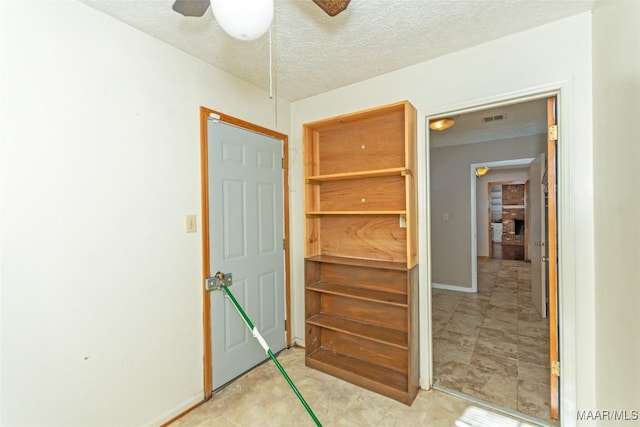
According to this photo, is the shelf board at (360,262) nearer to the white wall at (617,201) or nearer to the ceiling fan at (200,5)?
the white wall at (617,201)

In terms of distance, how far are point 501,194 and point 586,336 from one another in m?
8.82

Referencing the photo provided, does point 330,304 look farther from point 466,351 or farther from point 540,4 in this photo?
point 540,4

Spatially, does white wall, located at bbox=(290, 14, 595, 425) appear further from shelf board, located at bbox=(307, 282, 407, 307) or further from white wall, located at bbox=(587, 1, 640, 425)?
shelf board, located at bbox=(307, 282, 407, 307)

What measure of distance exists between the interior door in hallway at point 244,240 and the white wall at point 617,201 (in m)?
2.18

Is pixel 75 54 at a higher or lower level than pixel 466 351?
higher

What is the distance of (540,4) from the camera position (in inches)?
58.6

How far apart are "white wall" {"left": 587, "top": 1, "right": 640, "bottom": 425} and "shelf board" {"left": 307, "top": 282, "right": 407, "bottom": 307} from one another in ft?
3.35

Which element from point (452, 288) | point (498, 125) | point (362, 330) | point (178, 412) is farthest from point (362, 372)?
point (498, 125)

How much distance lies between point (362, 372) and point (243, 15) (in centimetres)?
233

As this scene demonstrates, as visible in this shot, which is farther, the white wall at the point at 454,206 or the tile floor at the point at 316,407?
the white wall at the point at 454,206

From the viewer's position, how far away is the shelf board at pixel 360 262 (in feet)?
6.59

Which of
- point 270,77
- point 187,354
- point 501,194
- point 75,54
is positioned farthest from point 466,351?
point 501,194

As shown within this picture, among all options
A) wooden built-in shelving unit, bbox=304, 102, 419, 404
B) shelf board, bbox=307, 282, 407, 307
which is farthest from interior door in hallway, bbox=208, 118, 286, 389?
shelf board, bbox=307, 282, 407, 307

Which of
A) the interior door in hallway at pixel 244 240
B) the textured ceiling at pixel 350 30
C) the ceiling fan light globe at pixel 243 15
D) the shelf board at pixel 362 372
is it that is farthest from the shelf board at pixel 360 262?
the ceiling fan light globe at pixel 243 15
